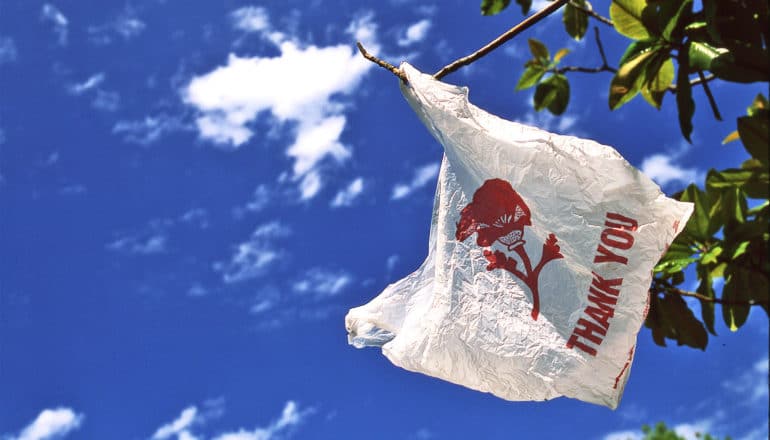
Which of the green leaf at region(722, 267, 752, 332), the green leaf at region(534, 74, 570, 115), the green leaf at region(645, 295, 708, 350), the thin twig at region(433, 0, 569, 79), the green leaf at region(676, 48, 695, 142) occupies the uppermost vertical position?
the green leaf at region(534, 74, 570, 115)

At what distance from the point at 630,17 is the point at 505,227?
2.48ft

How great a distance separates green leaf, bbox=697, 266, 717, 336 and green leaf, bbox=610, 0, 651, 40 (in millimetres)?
722

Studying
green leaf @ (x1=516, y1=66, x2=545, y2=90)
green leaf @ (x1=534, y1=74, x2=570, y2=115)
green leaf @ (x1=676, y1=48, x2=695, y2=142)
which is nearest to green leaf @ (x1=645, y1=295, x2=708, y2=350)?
green leaf @ (x1=676, y1=48, x2=695, y2=142)

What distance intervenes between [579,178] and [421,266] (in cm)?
70

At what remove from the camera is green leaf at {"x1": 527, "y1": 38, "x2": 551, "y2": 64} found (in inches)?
141

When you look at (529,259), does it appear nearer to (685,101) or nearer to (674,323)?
(674,323)

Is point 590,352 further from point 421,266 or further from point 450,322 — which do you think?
point 421,266

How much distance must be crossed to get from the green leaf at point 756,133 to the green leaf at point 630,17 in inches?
17.6

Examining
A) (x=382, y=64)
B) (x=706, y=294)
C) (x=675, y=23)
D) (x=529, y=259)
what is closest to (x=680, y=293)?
(x=706, y=294)

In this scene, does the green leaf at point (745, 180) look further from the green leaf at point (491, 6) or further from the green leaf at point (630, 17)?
the green leaf at point (491, 6)

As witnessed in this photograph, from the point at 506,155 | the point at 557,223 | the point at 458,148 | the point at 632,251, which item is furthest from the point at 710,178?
the point at 458,148

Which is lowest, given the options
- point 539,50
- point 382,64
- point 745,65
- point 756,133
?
point 756,133

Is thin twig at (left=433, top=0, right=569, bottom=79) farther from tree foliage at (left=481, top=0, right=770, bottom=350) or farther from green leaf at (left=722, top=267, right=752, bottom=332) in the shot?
green leaf at (left=722, top=267, right=752, bottom=332)

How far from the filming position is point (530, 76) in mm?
3598
